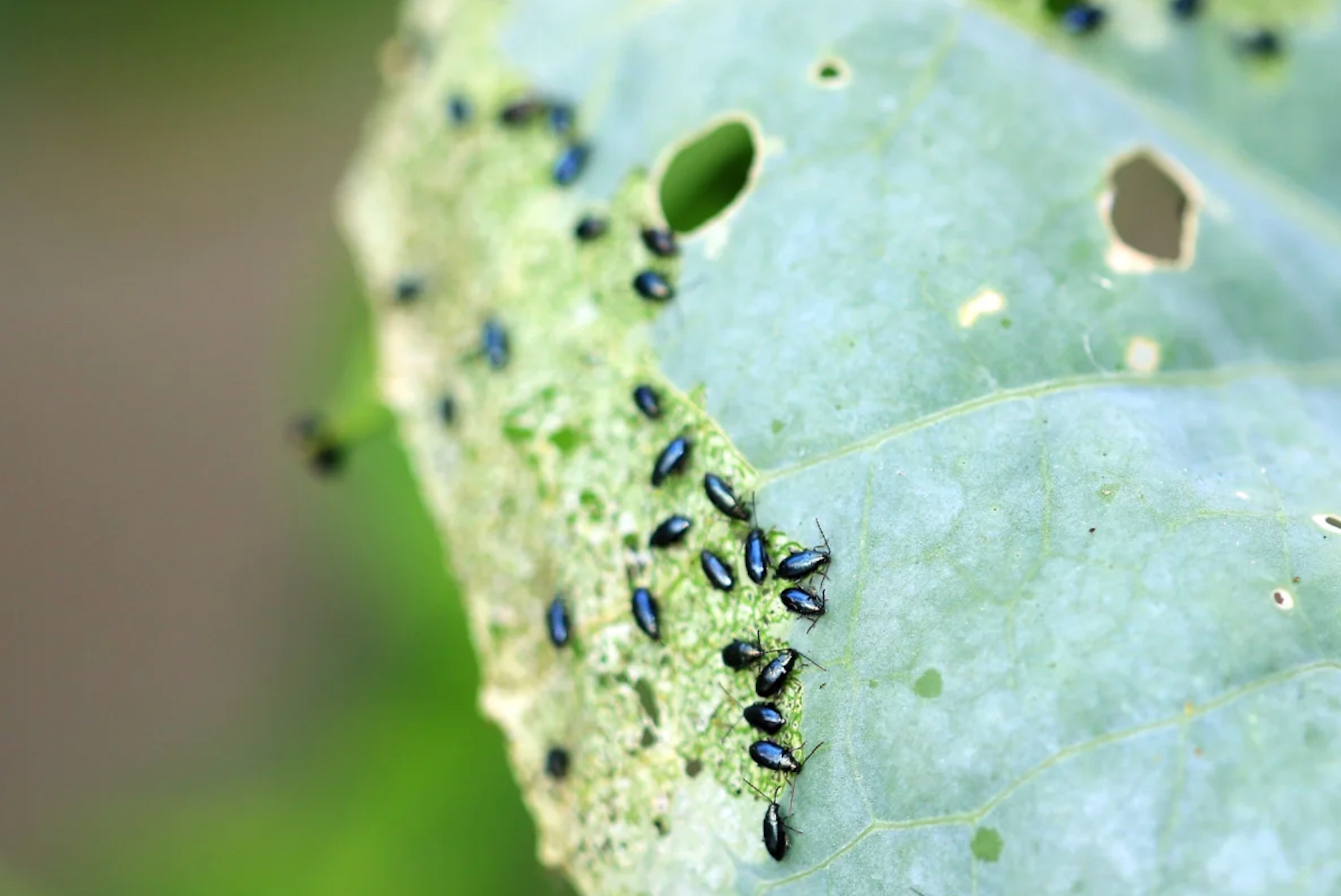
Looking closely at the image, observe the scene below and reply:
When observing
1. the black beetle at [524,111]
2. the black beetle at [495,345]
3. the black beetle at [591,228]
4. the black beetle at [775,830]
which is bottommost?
the black beetle at [775,830]

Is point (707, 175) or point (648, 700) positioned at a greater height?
point (707, 175)

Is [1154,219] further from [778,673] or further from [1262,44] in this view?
[778,673]

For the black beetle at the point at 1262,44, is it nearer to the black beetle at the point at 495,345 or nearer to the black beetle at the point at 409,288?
the black beetle at the point at 495,345

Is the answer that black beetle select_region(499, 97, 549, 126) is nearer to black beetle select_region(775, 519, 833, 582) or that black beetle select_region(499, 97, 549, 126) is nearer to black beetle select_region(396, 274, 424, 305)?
black beetle select_region(396, 274, 424, 305)

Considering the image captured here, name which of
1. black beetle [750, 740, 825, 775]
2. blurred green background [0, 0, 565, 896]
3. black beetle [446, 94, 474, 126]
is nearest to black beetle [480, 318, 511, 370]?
black beetle [446, 94, 474, 126]

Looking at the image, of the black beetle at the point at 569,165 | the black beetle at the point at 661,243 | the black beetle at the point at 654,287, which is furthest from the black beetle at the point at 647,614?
the black beetle at the point at 569,165

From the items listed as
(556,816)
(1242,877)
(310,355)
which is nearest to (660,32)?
(556,816)

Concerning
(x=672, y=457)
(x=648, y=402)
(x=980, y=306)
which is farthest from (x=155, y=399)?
(x=980, y=306)
